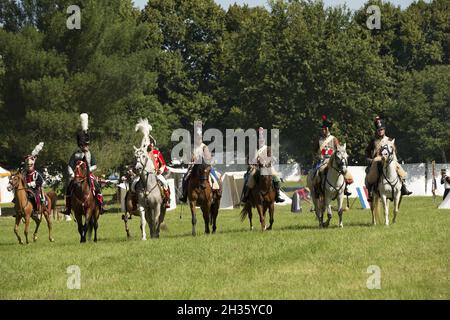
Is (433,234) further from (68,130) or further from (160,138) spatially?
(160,138)

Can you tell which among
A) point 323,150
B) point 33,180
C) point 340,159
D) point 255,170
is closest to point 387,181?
point 340,159

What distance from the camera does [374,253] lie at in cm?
2041

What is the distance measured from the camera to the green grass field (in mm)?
16266

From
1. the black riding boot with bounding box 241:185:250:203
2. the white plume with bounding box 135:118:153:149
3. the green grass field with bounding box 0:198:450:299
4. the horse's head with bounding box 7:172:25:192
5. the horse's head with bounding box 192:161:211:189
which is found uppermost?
the white plume with bounding box 135:118:153:149

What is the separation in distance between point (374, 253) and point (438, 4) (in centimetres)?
Answer: 7854

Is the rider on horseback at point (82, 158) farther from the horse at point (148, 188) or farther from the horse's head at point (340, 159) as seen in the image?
the horse's head at point (340, 159)

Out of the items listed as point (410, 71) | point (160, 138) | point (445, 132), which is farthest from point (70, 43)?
point (410, 71)

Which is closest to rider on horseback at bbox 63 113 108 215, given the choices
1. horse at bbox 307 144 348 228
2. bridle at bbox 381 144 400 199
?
horse at bbox 307 144 348 228

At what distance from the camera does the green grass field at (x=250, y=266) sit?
16.3 metres

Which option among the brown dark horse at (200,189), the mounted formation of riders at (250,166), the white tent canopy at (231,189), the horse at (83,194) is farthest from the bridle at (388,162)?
the white tent canopy at (231,189)

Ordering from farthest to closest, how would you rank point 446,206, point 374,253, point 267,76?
point 267,76 < point 446,206 < point 374,253

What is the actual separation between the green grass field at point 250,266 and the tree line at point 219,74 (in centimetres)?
3661

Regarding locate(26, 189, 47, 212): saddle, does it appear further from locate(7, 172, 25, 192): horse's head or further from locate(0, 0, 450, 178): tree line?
locate(0, 0, 450, 178): tree line

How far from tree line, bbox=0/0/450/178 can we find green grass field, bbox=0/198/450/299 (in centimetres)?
3661
